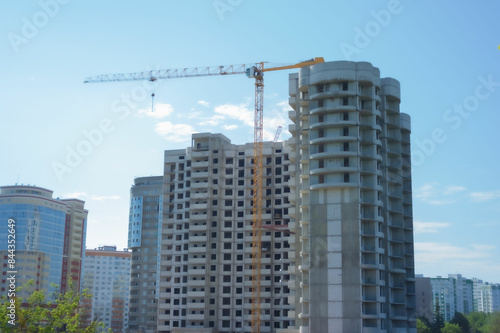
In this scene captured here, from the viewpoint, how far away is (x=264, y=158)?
442 feet

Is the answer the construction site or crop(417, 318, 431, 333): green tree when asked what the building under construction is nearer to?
the construction site

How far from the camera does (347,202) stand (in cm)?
9206

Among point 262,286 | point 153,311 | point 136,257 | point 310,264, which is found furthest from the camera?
point 136,257

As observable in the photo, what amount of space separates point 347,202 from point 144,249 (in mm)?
→ 103796

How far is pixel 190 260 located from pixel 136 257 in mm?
58145

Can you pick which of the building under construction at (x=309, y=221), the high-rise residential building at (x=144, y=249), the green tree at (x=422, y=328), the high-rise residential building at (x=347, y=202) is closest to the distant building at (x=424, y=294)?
the green tree at (x=422, y=328)

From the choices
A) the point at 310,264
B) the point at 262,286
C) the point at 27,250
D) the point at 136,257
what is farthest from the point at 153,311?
the point at 310,264

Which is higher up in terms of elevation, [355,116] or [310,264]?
[355,116]

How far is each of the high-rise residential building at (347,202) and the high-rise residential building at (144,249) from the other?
269ft

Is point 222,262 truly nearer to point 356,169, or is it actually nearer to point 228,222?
point 228,222

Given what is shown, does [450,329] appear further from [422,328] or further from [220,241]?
[220,241]

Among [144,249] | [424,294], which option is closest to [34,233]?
[144,249]

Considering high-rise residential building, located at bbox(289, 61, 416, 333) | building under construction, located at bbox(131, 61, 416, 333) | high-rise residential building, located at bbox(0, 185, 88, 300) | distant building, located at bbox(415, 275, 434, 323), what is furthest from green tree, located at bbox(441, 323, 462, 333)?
high-rise residential building, located at bbox(0, 185, 88, 300)

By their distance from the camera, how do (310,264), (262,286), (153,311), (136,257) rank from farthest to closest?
(136,257)
(153,311)
(262,286)
(310,264)
